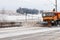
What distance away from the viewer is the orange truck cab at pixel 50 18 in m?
44.0

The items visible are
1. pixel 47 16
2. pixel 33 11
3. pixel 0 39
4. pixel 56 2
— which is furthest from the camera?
pixel 33 11

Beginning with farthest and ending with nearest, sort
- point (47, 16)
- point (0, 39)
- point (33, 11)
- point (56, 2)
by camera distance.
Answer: point (33, 11) → point (56, 2) → point (47, 16) → point (0, 39)

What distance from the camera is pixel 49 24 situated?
4544 cm

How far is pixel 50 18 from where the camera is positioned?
44.3 metres

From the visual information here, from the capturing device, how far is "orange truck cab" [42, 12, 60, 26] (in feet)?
144

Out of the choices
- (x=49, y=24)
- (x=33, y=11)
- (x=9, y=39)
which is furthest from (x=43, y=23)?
(x=33, y=11)

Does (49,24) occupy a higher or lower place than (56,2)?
lower

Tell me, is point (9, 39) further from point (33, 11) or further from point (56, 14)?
point (33, 11)

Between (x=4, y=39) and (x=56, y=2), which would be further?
(x=56, y=2)

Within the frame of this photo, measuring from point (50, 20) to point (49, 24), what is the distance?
4.26ft

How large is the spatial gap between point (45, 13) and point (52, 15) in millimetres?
1443

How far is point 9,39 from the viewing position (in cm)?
1964

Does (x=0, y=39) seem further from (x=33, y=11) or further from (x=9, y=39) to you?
(x=33, y=11)

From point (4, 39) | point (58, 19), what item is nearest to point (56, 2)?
point (58, 19)
